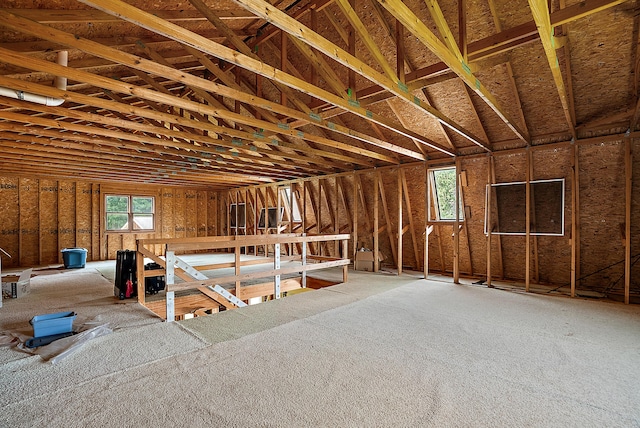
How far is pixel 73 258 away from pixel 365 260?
7700mm

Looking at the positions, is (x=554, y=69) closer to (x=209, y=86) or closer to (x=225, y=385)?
(x=209, y=86)

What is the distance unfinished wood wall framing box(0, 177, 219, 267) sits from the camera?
8891 mm

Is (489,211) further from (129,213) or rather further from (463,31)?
(129,213)

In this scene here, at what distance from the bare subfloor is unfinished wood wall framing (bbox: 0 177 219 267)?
6.41 m

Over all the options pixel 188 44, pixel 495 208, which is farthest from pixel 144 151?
pixel 495 208

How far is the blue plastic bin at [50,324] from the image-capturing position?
3082mm

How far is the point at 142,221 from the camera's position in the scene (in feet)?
36.5

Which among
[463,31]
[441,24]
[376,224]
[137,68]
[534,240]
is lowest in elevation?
[534,240]

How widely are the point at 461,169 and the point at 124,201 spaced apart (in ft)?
35.9

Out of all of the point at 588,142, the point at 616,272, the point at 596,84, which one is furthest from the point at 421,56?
the point at 616,272

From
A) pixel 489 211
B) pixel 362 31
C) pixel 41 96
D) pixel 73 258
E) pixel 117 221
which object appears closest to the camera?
pixel 362 31

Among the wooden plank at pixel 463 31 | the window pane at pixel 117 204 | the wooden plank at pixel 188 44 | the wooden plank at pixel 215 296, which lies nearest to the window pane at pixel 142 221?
the window pane at pixel 117 204

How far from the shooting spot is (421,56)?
15.5 feet

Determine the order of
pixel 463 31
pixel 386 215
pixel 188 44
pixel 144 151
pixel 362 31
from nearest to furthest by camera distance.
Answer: pixel 188 44, pixel 362 31, pixel 463 31, pixel 144 151, pixel 386 215
